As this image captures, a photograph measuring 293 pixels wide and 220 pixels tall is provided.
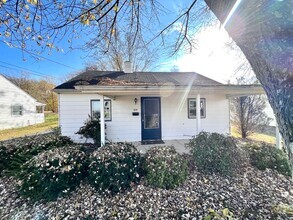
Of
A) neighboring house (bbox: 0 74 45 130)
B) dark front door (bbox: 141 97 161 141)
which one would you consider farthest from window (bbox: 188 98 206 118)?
neighboring house (bbox: 0 74 45 130)

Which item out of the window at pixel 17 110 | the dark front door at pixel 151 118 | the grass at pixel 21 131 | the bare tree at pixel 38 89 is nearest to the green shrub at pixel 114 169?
the dark front door at pixel 151 118

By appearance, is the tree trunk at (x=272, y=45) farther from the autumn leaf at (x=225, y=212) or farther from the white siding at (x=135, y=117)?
the white siding at (x=135, y=117)

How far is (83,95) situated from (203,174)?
6693 millimetres

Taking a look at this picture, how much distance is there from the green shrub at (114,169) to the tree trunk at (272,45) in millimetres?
2940

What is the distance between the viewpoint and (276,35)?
129 cm

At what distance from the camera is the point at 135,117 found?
845 cm

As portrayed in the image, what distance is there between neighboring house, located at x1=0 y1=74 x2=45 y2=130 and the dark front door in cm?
1674

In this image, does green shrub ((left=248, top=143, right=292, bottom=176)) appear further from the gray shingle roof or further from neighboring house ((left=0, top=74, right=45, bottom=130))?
neighboring house ((left=0, top=74, right=45, bottom=130))

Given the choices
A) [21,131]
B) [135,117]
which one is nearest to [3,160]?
[135,117]

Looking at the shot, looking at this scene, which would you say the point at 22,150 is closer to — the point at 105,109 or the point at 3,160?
the point at 3,160

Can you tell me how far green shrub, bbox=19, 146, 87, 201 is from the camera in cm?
332

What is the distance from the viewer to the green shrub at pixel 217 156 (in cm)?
405

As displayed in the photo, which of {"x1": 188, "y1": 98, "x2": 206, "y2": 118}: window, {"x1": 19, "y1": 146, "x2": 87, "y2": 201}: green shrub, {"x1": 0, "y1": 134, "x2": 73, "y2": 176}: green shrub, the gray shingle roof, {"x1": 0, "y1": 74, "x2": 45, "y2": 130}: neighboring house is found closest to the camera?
Result: {"x1": 19, "y1": 146, "x2": 87, "y2": 201}: green shrub

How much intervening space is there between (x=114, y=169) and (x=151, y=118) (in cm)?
527
